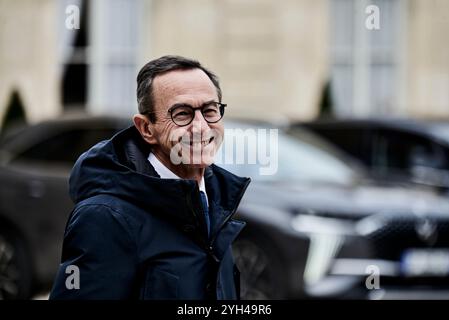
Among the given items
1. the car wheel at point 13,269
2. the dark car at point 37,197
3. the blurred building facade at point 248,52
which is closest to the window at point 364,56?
the blurred building facade at point 248,52

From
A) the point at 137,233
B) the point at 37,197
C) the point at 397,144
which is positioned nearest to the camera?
the point at 137,233

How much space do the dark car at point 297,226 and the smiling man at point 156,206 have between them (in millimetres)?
2860

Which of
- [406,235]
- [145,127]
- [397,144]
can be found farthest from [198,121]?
[397,144]

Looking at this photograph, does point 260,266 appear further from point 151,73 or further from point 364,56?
point 364,56

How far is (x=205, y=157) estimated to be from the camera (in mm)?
1943

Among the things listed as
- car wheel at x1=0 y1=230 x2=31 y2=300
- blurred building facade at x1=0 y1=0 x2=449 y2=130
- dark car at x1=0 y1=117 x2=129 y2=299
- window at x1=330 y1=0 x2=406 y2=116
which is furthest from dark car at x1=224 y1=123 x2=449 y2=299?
window at x1=330 y1=0 x2=406 y2=116

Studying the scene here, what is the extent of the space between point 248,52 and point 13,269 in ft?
27.9

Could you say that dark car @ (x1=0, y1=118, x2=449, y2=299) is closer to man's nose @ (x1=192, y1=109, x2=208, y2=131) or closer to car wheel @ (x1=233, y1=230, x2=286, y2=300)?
car wheel @ (x1=233, y1=230, x2=286, y2=300)

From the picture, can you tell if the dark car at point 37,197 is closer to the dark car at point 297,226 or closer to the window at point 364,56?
the dark car at point 297,226

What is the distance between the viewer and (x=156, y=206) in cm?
191

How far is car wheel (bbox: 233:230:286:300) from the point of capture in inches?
210

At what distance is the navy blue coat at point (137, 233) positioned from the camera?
1808 mm

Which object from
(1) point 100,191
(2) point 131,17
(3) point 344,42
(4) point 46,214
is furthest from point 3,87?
(1) point 100,191

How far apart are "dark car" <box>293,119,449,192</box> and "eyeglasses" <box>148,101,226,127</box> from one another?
18.3ft
